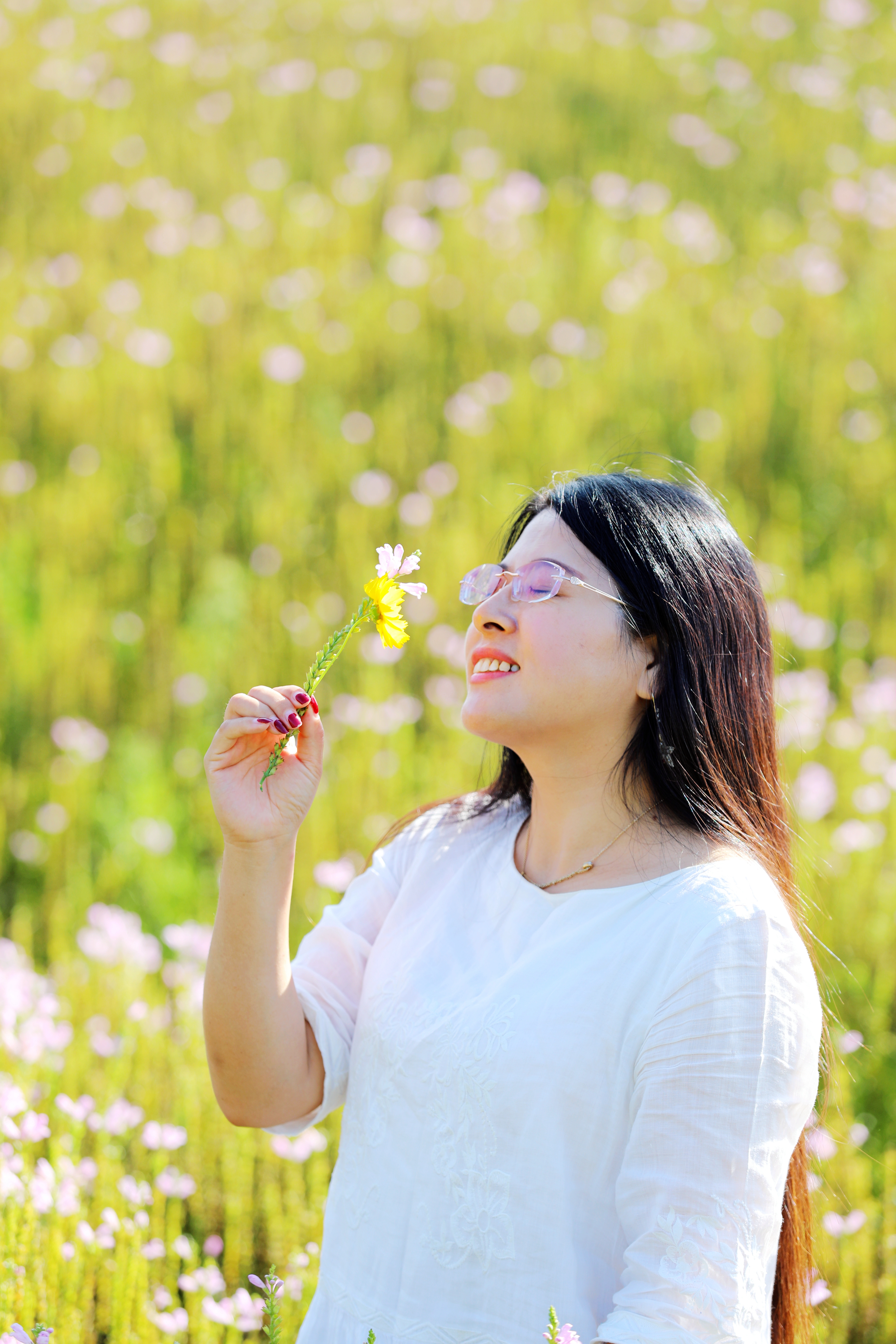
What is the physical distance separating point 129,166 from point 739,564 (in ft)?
20.9

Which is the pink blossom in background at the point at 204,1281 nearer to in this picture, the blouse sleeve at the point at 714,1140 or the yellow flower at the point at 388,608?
the blouse sleeve at the point at 714,1140

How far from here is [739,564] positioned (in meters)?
1.61

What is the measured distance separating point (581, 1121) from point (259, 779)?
57 centimetres

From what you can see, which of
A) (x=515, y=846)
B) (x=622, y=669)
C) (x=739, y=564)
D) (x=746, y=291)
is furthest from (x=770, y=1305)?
(x=746, y=291)

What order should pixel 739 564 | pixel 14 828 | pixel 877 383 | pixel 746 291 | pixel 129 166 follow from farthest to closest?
pixel 129 166 < pixel 746 291 < pixel 877 383 < pixel 14 828 < pixel 739 564

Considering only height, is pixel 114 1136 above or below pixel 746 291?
below

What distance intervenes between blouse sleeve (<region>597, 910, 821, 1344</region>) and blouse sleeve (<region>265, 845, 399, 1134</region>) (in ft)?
1.63

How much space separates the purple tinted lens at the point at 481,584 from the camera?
→ 5.23 feet

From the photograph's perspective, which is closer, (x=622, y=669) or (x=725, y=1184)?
(x=725, y=1184)

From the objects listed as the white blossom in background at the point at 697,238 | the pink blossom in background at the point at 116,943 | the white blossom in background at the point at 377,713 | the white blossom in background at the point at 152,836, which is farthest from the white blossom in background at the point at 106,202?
the pink blossom in background at the point at 116,943

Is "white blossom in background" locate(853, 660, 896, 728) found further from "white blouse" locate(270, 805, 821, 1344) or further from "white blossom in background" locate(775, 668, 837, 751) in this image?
"white blouse" locate(270, 805, 821, 1344)

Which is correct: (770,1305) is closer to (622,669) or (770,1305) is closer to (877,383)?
(622,669)

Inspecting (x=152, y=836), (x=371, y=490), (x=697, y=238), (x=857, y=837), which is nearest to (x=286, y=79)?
(x=697, y=238)

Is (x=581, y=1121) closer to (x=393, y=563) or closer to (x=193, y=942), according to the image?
(x=393, y=563)
